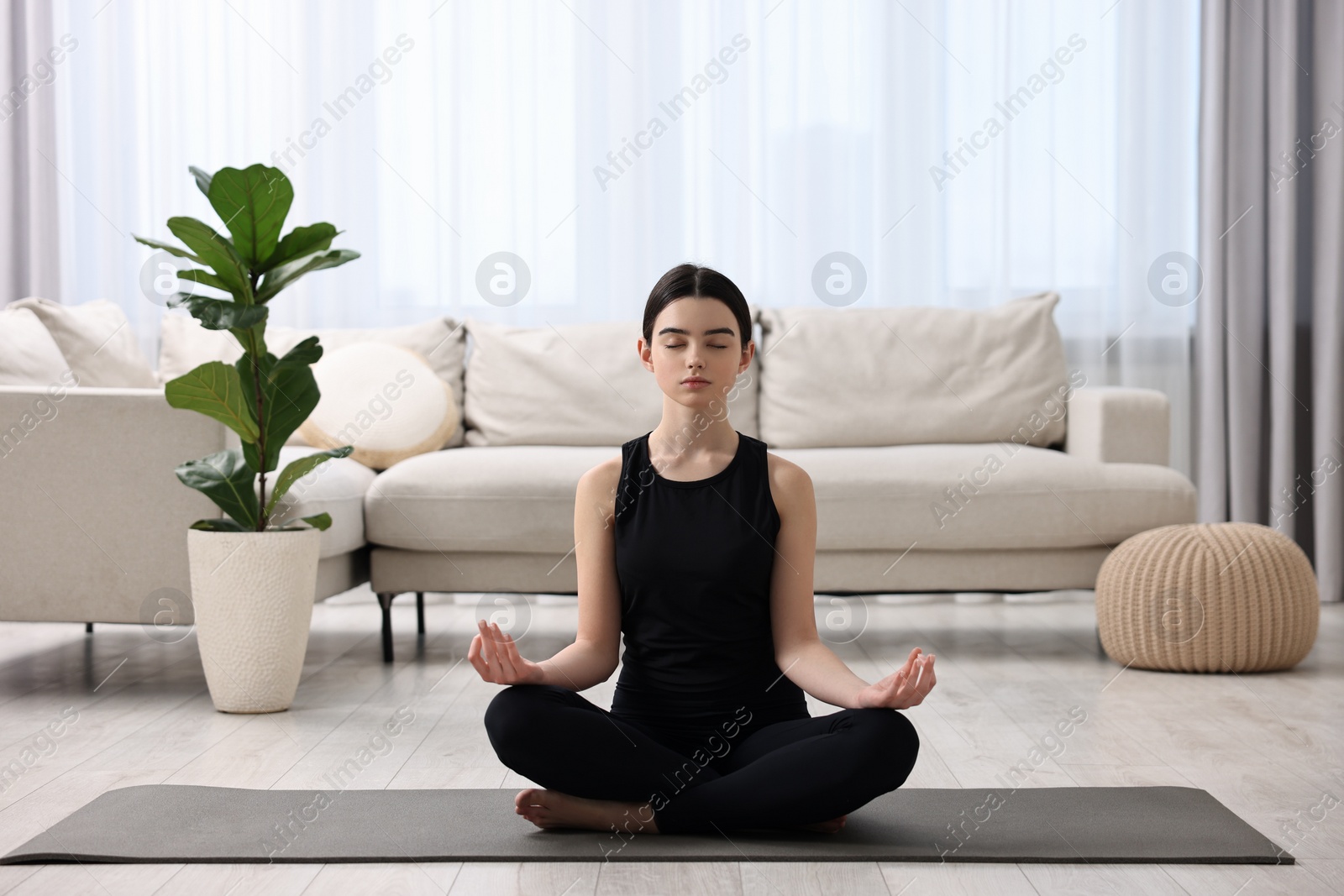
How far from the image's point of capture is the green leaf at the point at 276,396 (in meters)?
2.22

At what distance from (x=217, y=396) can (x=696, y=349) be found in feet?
3.69

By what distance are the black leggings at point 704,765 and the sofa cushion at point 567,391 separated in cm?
184

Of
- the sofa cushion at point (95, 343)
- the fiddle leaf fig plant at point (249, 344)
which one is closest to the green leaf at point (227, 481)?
the fiddle leaf fig plant at point (249, 344)

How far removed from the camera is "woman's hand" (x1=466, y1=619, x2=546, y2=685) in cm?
130

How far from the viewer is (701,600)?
5.00 feet

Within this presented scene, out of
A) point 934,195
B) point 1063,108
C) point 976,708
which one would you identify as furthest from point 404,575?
point 1063,108

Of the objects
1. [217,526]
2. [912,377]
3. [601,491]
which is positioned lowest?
[217,526]

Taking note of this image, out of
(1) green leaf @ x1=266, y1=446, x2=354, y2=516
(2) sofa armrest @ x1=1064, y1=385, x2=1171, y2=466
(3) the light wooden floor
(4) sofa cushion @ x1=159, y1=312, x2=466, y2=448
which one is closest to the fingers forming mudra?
(3) the light wooden floor

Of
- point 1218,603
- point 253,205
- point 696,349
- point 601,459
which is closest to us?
point 696,349

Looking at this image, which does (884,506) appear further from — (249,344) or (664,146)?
(664,146)

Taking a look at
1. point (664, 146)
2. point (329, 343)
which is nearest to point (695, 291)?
point (329, 343)

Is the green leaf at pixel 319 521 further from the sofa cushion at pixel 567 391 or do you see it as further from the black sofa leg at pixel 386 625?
the sofa cushion at pixel 567 391

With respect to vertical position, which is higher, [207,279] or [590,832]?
[207,279]

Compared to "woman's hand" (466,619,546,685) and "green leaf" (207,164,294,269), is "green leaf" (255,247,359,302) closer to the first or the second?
"green leaf" (207,164,294,269)
